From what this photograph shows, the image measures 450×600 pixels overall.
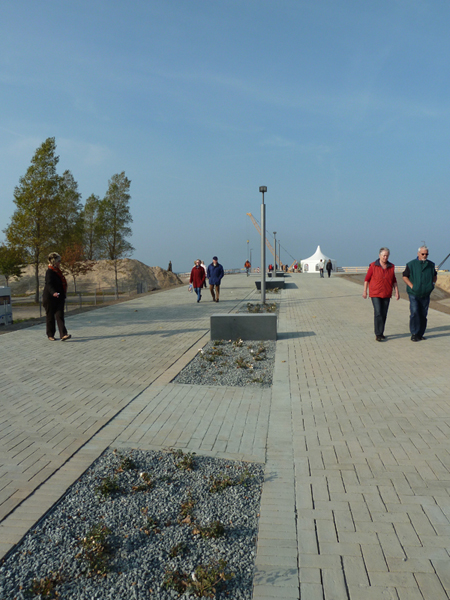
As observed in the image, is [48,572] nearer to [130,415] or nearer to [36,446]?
[36,446]

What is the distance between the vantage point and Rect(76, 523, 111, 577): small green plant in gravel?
262 cm

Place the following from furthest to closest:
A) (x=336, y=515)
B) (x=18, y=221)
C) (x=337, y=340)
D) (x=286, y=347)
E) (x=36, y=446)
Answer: (x=18, y=221) → (x=337, y=340) → (x=286, y=347) → (x=36, y=446) → (x=336, y=515)

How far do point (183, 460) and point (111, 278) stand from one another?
46.9 meters

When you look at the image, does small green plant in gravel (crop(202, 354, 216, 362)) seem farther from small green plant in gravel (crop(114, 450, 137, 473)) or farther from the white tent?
the white tent

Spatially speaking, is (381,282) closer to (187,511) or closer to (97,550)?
(187,511)

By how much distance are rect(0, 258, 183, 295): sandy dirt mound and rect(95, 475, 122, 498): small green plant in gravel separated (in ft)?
141

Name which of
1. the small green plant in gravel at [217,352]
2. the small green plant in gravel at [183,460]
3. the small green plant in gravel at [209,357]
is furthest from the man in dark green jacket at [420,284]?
the small green plant in gravel at [183,460]

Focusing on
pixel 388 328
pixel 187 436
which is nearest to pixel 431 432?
pixel 187 436

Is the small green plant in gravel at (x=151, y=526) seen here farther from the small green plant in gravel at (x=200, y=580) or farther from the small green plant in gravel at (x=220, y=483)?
the small green plant in gravel at (x=220, y=483)

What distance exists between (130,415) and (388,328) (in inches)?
297

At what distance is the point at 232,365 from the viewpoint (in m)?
7.40

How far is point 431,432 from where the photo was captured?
14.7 ft

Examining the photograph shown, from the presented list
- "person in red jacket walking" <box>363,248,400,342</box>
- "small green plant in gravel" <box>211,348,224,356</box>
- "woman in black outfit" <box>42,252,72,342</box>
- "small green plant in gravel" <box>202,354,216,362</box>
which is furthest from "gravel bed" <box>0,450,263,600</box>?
"woman in black outfit" <box>42,252,72,342</box>

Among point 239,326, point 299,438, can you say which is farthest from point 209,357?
point 299,438
